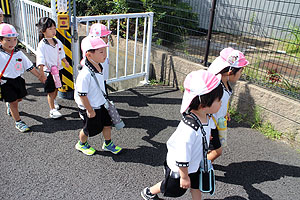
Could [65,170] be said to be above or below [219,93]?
below

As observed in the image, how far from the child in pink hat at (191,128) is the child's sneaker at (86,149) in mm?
1531

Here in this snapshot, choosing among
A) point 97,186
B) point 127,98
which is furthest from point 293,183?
point 127,98

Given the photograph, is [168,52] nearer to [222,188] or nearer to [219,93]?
[222,188]

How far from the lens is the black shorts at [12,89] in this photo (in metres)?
4.14

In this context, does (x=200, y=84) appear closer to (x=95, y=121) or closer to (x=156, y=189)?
(x=156, y=189)

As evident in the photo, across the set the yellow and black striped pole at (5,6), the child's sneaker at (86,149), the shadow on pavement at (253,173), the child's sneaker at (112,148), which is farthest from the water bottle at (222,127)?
the yellow and black striped pole at (5,6)

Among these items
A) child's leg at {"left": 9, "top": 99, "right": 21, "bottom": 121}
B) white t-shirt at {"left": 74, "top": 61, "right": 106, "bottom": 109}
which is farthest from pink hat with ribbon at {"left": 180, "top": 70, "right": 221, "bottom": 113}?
child's leg at {"left": 9, "top": 99, "right": 21, "bottom": 121}

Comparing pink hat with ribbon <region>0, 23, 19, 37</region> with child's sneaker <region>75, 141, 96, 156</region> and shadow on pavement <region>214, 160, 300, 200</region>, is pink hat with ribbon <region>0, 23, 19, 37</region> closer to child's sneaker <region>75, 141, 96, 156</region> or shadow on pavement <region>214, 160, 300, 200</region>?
child's sneaker <region>75, 141, 96, 156</region>

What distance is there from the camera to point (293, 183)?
3.56m

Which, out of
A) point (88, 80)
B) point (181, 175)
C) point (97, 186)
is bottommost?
point (97, 186)

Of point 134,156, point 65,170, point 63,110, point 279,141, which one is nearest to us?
point 65,170

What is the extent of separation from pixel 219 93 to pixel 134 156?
6.21 ft

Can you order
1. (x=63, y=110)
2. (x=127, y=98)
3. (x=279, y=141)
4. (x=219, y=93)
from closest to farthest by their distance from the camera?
(x=219, y=93)
(x=279, y=141)
(x=63, y=110)
(x=127, y=98)

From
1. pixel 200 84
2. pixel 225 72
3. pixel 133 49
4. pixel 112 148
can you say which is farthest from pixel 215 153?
pixel 133 49
